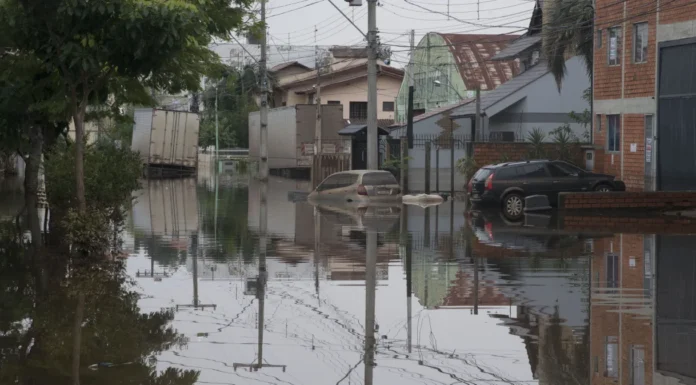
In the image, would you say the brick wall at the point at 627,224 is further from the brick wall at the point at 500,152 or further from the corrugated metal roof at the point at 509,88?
the corrugated metal roof at the point at 509,88

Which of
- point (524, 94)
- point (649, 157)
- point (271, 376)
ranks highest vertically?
point (524, 94)

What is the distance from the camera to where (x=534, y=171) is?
31.1m

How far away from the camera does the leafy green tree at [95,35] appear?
16.8 meters

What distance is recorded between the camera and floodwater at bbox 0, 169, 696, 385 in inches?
388

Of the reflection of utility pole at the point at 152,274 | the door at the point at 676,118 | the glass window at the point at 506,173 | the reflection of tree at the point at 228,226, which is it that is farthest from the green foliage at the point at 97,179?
the door at the point at 676,118

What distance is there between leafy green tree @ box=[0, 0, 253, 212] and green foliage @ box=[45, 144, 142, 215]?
2.49 metres

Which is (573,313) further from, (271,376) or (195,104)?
(195,104)

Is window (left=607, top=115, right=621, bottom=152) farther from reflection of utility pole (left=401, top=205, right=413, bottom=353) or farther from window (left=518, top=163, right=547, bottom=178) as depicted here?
reflection of utility pole (left=401, top=205, right=413, bottom=353)

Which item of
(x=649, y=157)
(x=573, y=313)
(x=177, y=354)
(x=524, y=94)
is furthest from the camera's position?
(x=524, y=94)

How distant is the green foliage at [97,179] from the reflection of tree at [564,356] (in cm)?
1171

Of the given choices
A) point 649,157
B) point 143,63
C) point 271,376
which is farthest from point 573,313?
point 649,157

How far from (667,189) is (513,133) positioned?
16.4 metres

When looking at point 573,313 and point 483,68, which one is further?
point 483,68

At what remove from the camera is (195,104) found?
290 ft
